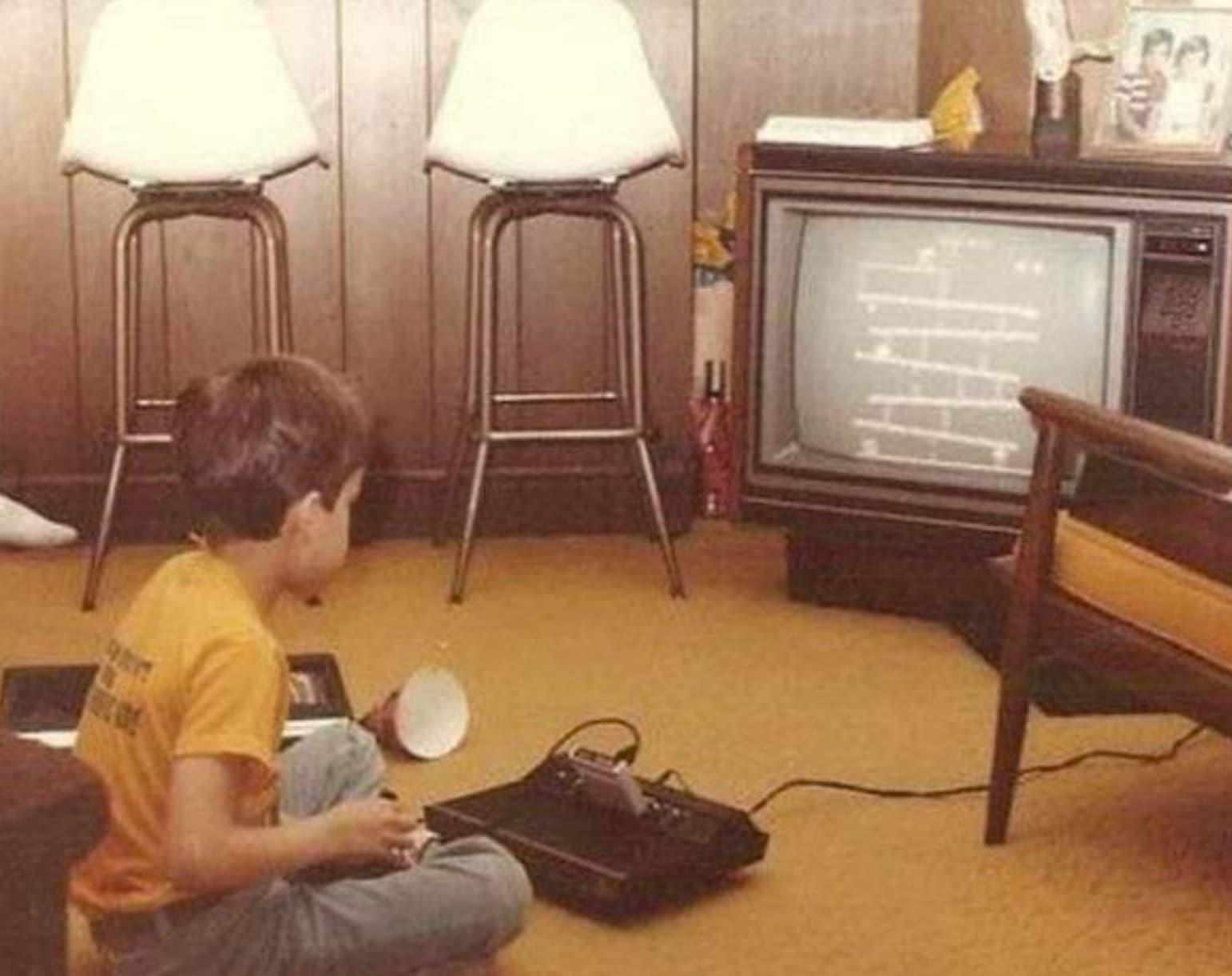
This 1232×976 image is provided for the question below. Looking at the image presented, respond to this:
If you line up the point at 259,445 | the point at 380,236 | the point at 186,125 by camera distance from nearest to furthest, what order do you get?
the point at 259,445 → the point at 186,125 → the point at 380,236

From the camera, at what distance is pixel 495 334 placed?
14.0 ft

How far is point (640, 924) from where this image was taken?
9.11 feet

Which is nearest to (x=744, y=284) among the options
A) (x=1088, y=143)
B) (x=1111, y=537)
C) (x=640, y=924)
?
(x=1088, y=143)

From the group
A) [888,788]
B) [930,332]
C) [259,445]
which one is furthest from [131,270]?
[259,445]

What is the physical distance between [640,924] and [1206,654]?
0.67 metres

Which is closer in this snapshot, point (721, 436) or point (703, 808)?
point (703, 808)

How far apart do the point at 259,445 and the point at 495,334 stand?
2002 millimetres

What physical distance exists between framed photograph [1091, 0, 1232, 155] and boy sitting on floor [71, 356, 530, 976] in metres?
1.75

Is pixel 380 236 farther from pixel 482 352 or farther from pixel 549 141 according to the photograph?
pixel 549 141

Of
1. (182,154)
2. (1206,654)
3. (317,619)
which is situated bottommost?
(317,619)

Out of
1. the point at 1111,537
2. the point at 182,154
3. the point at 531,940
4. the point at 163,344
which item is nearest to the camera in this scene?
the point at 531,940

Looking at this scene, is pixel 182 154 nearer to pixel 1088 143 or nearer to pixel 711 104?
pixel 711 104

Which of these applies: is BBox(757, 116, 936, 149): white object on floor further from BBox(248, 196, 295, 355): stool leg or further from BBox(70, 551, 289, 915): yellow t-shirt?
BBox(70, 551, 289, 915): yellow t-shirt

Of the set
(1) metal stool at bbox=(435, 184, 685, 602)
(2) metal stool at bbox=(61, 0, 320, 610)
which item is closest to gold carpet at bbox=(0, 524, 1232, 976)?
(1) metal stool at bbox=(435, 184, 685, 602)
